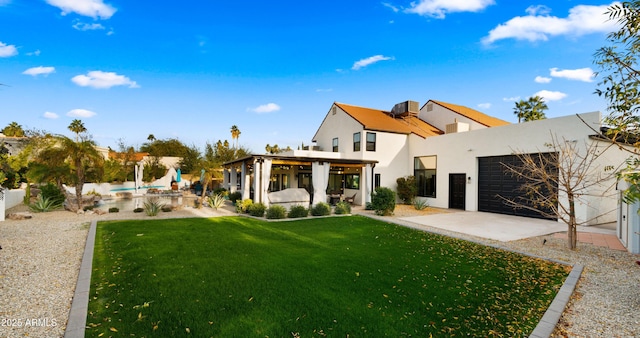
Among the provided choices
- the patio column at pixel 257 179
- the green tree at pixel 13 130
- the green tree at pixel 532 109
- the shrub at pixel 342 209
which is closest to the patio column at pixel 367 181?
the shrub at pixel 342 209

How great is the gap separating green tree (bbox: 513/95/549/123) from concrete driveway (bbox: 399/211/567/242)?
18.0 metres

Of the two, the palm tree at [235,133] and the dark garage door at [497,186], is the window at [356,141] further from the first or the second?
the palm tree at [235,133]

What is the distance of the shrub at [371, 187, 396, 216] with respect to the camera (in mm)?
13922

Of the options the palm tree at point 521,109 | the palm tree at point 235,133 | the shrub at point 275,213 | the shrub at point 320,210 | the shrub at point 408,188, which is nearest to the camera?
the shrub at point 275,213

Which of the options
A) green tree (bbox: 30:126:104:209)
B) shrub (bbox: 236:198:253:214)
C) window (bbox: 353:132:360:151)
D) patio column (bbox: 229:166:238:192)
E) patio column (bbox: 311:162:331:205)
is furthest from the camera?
patio column (bbox: 229:166:238:192)

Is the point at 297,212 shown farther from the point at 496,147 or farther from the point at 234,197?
the point at 496,147

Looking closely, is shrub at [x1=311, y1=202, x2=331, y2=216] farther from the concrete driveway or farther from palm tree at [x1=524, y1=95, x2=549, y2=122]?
palm tree at [x1=524, y1=95, x2=549, y2=122]

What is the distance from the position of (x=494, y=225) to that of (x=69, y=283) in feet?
44.0

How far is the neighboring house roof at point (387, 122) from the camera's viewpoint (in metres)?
20.1

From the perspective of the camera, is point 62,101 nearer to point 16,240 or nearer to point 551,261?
point 16,240

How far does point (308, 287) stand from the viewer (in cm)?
470

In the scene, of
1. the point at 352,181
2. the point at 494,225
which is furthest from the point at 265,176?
the point at 494,225

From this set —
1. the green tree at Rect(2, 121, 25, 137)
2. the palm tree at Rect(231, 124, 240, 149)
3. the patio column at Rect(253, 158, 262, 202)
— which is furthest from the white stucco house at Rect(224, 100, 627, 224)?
the palm tree at Rect(231, 124, 240, 149)

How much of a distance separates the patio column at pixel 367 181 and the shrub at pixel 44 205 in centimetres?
1635
